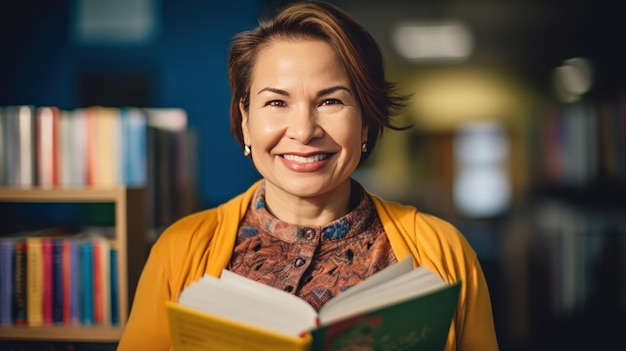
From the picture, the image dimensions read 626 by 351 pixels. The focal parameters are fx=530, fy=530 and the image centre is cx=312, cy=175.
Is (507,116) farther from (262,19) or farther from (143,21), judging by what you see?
(262,19)

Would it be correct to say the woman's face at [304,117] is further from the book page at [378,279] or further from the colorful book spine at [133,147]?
the colorful book spine at [133,147]

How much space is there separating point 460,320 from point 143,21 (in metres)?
1.47

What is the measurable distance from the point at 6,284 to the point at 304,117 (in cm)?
103

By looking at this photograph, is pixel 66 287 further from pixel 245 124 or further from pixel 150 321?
pixel 245 124

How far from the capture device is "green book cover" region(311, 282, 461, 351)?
705mm

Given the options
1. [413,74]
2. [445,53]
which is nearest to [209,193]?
[445,53]

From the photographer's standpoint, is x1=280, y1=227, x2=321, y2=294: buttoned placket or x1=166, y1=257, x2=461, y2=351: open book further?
x1=280, y1=227, x2=321, y2=294: buttoned placket

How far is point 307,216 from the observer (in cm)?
116

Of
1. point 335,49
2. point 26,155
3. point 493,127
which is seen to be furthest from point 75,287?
point 493,127

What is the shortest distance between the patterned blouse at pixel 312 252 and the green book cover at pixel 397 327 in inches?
10.9

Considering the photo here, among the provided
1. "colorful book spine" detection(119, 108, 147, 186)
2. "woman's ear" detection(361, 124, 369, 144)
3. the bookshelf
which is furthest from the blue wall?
"woman's ear" detection(361, 124, 369, 144)

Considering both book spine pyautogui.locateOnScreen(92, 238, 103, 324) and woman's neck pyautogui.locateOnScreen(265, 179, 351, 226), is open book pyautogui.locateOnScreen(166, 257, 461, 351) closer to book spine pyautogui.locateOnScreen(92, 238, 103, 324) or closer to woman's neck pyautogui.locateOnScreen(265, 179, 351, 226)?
woman's neck pyautogui.locateOnScreen(265, 179, 351, 226)

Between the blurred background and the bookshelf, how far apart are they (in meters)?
0.39

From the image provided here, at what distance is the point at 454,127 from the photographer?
15.6 feet
